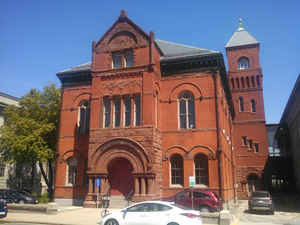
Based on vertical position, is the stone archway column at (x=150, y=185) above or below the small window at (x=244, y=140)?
below

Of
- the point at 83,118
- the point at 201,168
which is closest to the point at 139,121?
the point at 201,168

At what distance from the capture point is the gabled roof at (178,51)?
26.0 m

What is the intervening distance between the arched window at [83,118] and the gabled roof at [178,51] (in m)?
8.72

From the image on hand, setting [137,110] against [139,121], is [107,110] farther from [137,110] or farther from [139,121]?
[139,121]

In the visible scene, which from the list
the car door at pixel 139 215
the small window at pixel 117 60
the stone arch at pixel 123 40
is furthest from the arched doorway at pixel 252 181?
the car door at pixel 139 215

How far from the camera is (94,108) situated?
24797 millimetres

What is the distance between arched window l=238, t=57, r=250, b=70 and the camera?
4722cm

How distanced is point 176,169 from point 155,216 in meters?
12.2

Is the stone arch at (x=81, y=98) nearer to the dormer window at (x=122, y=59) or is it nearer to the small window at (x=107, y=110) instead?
the small window at (x=107, y=110)

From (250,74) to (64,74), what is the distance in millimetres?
30024

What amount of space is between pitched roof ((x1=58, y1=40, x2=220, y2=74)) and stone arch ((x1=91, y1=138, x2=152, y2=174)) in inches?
346

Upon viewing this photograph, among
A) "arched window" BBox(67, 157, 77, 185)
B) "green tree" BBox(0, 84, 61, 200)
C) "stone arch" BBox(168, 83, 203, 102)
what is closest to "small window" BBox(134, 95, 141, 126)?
"stone arch" BBox(168, 83, 203, 102)

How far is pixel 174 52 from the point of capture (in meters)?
28.2

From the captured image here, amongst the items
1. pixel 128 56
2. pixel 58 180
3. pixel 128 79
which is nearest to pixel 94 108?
pixel 128 79
